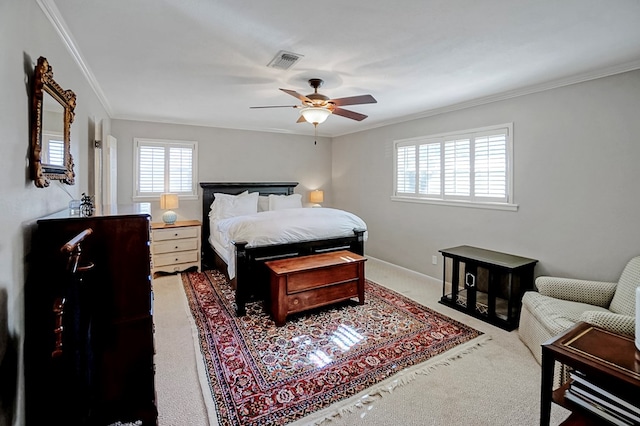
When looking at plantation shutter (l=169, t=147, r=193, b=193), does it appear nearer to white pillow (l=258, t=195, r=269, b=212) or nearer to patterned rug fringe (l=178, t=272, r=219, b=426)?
white pillow (l=258, t=195, r=269, b=212)

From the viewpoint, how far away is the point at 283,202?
5.72m

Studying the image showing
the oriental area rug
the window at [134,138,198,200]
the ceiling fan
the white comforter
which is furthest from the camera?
the window at [134,138,198,200]

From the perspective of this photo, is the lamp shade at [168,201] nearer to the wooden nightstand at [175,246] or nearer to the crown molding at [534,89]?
the wooden nightstand at [175,246]

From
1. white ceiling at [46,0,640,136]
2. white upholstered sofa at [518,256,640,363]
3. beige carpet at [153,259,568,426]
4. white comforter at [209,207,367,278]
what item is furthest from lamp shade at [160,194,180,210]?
white upholstered sofa at [518,256,640,363]

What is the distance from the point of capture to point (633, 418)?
1310 mm

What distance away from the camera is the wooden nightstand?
15.5 ft

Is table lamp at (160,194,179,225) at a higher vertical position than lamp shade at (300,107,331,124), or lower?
lower

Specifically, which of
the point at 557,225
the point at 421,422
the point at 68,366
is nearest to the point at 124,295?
the point at 68,366

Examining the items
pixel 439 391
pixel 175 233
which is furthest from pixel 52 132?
pixel 175 233

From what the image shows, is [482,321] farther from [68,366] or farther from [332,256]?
[68,366]

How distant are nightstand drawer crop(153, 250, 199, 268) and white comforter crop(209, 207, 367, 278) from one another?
1012mm

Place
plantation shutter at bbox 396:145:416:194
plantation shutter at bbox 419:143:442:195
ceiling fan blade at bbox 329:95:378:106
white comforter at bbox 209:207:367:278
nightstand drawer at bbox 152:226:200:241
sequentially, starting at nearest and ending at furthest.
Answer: ceiling fan blade at bbox 329:95:378:106, white comforter at bbox 209:207:367:278, plantation shutter at bbox 419:143:442:195, nightstand drawer at bbox 152:226:200:241, plantation shutter at bbox 396:145:416:194

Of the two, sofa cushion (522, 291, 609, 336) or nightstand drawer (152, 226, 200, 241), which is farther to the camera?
nightstand drawer (152, 226, 200, 241)

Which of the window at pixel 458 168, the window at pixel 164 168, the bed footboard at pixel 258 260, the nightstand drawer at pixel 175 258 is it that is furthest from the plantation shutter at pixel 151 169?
the window at pixel 458 168
